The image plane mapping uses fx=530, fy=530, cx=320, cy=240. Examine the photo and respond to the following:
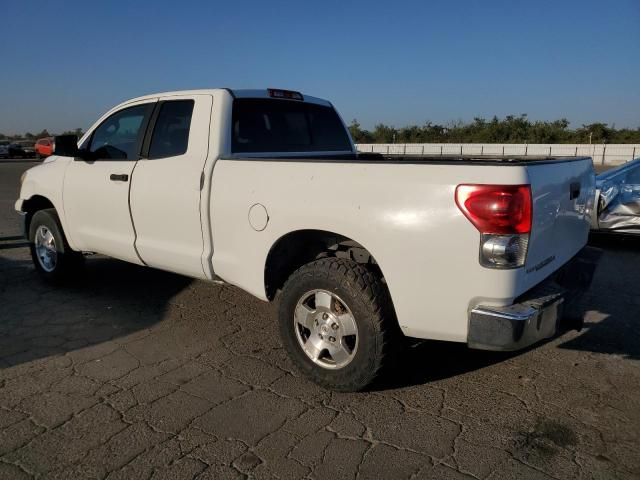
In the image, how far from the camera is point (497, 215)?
264 cm

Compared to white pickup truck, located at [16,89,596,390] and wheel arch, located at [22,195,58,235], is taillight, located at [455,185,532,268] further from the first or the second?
wheel arch, located at [22,195,58,235]

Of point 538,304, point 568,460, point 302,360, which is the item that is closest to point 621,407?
point 568,460

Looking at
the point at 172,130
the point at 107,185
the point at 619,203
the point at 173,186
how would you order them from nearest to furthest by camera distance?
the point at 173,186, the point at 172,130, the point at 107,185, the point at 619,203

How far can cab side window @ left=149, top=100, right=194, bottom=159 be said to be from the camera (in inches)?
166

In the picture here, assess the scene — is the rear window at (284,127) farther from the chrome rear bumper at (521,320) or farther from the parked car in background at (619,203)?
the parked car in background at (619,203)

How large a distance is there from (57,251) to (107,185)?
1.24 m

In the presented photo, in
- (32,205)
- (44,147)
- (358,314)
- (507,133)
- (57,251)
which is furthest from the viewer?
(507,133)

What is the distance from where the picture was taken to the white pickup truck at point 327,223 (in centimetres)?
272

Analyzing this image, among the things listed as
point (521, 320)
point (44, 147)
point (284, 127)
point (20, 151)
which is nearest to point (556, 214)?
point (521, 320)

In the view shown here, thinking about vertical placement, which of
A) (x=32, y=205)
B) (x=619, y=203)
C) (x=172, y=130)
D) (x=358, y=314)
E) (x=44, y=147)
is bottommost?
(x=358, y=314)

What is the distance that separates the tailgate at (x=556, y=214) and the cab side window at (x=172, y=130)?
259 cm

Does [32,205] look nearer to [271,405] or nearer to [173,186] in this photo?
[173,186]

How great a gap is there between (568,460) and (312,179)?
2034 mm

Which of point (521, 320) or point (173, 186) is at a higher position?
point (173, 186)
